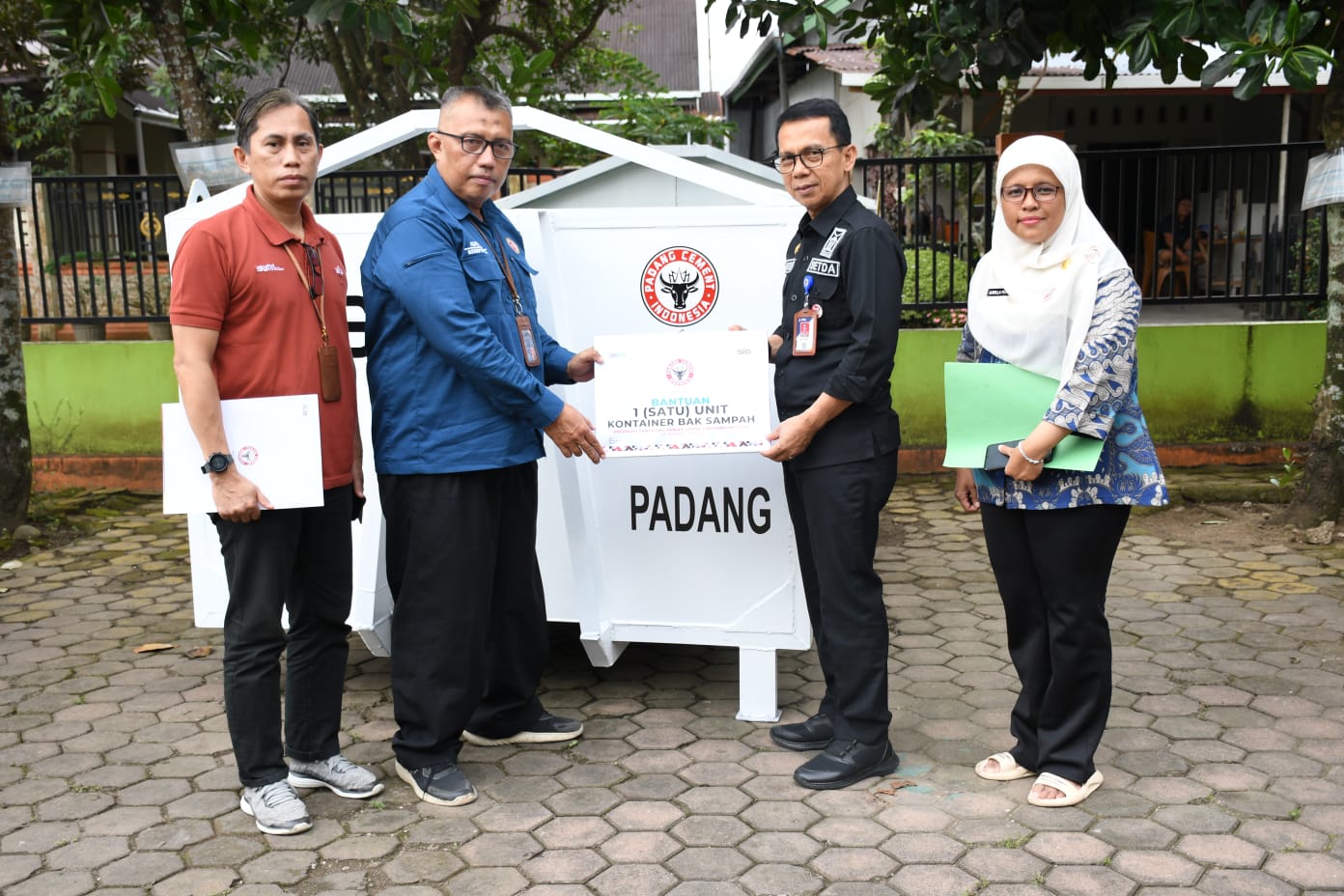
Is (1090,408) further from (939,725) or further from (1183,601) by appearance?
(1183,601)

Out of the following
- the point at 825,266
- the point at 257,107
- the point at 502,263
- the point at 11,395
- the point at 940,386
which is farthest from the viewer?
the point at 940,386

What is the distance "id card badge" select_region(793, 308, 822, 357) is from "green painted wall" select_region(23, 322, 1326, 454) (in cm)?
462

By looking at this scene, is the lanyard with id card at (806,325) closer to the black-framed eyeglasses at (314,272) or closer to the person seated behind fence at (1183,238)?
the black-framed eyeglasses at (314,272)

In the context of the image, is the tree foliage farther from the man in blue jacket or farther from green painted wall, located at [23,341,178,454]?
green painted wall, located at [23,341,178,454]

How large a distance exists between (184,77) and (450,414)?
4661 mm

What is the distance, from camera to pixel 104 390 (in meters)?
8.16

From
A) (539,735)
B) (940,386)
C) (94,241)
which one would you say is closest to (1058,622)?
(539,735)

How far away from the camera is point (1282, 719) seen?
4086 millimetres

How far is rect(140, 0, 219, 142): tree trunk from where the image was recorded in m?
6.82

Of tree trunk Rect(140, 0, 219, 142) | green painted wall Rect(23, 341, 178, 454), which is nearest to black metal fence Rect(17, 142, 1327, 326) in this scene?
green painted wall Rect(23, 341, 178, 454)

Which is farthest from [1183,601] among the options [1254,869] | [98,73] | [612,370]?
[98,73]

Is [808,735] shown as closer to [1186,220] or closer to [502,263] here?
[502,263]

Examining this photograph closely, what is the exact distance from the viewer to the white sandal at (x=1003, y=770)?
3654mm

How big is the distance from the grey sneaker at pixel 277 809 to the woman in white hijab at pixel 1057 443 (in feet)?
6.54
